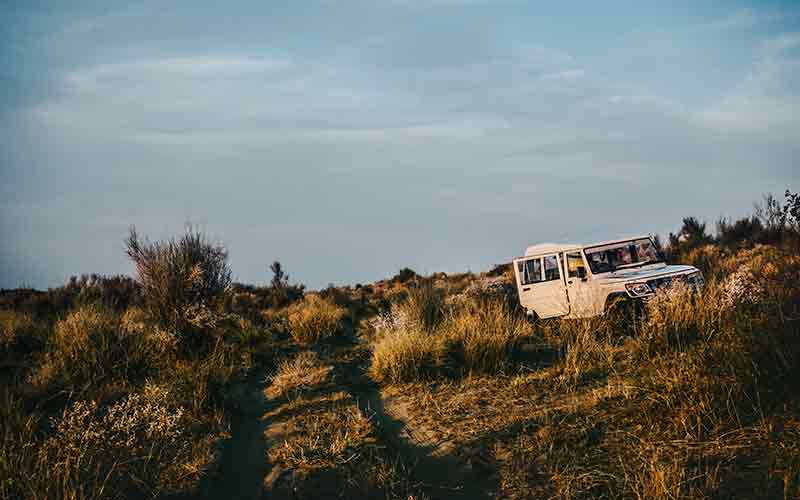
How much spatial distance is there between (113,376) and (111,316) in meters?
4.51

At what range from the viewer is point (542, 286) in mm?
12945

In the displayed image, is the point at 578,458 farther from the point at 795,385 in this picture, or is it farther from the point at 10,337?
the point at 10,337

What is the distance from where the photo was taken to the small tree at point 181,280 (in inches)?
473

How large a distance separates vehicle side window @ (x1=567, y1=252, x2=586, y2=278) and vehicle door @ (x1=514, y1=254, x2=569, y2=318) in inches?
10.3

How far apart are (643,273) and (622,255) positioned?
1217 millimetres

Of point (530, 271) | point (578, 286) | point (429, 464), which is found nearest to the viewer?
point (429, 464)

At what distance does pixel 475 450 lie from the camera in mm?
6145

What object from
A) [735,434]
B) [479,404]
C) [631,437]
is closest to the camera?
[735,434]

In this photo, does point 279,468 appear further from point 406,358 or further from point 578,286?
point 578,286

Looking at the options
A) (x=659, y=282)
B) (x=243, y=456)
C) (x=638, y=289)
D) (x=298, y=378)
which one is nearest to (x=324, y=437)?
(x=243, y=456)

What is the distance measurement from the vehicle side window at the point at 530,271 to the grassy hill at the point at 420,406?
3.86 feet

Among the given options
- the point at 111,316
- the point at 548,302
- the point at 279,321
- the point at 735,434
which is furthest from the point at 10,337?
the point at 735,434

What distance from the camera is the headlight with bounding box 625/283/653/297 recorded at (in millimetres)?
10297

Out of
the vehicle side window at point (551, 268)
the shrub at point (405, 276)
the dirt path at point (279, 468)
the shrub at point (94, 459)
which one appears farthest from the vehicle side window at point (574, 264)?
the shrub at point (405, 276)
